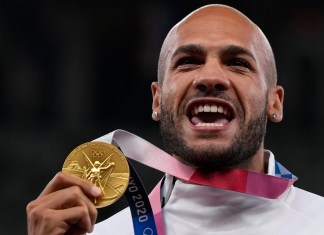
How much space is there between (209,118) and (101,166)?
0.40m

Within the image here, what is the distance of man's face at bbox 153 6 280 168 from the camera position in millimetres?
2152

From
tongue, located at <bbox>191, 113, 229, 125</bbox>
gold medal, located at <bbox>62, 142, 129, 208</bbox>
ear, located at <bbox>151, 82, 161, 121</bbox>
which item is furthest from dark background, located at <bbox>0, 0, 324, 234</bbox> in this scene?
gold medal, located at <bbox>62, 142, 129, 208</bbox>

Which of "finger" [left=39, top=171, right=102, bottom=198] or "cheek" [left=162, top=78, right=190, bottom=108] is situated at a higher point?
"cheek" [left=162, top=78, right=190, bottom=108]

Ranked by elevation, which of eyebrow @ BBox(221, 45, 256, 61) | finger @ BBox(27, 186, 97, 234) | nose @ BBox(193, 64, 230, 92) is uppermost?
eyebrow @ BBox(221, 45, 256, 61)

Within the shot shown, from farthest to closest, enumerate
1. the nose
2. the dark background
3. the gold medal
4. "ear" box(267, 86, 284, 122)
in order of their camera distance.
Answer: the dark background < "ear" box(267, 86, 284, 122) < the nose < the gold medal

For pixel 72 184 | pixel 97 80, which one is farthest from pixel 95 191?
pixel 97 80

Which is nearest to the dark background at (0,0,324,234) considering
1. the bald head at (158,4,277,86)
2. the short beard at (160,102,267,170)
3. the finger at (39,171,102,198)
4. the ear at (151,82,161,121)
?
the ear at (151,82,161,121)

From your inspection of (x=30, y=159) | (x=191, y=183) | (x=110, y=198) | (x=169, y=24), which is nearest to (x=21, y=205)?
(x=30, y=159)

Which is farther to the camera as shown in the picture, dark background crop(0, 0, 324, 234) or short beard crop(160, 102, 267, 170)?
dark background crop(0, 0, 324, 234)

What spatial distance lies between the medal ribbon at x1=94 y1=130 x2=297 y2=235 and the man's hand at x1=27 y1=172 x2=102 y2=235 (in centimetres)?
33

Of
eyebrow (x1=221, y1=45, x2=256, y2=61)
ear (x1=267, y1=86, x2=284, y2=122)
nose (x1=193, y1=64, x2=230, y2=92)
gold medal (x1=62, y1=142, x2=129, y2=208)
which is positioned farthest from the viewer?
ear (x1=267, y1=86, x2=284, y2=122)

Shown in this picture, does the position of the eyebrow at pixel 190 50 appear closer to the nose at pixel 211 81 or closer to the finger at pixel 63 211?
the nose at pixel 211 81

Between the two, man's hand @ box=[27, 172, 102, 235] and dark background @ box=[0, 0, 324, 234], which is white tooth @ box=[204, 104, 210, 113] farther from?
dark background @ box=[0, 0, 324, 234]

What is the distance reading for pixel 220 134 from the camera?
2141 millimetres
